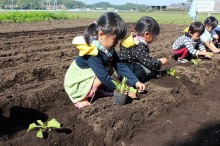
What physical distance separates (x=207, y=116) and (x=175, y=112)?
420mm

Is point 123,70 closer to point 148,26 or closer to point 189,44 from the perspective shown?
point 148,26

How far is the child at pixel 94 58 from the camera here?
2.96 meters

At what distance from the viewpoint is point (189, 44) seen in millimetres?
5730

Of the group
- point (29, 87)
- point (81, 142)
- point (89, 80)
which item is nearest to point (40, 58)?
point (29, 87)

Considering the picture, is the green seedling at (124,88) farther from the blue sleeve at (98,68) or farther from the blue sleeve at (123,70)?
the blue sleeve at (123,70)

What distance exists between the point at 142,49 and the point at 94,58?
1182mm

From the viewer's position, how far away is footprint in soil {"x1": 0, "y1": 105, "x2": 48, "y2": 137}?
2996 mm

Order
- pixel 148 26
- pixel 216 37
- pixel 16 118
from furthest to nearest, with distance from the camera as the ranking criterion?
pixel 216 37
pixel 148 26
pixel 16 118

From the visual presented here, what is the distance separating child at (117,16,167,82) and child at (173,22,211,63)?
182 centimetres

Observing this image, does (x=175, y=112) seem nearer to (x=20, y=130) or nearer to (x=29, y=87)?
(x=20, y=130)

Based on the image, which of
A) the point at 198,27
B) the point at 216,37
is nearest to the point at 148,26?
the point at 198,27

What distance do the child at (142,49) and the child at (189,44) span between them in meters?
1.82

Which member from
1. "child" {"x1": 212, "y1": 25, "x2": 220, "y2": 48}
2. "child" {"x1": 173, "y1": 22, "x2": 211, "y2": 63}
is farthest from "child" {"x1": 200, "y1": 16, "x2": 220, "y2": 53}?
"child" {"x1": 212, "y1": 25, "x2": 220, "y2": 48}

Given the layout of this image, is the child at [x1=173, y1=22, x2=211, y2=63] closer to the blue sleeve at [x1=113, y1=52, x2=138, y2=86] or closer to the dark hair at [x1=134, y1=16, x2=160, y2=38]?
the dark hair at [x1=134, y1=16, x2=160, y2=38]
